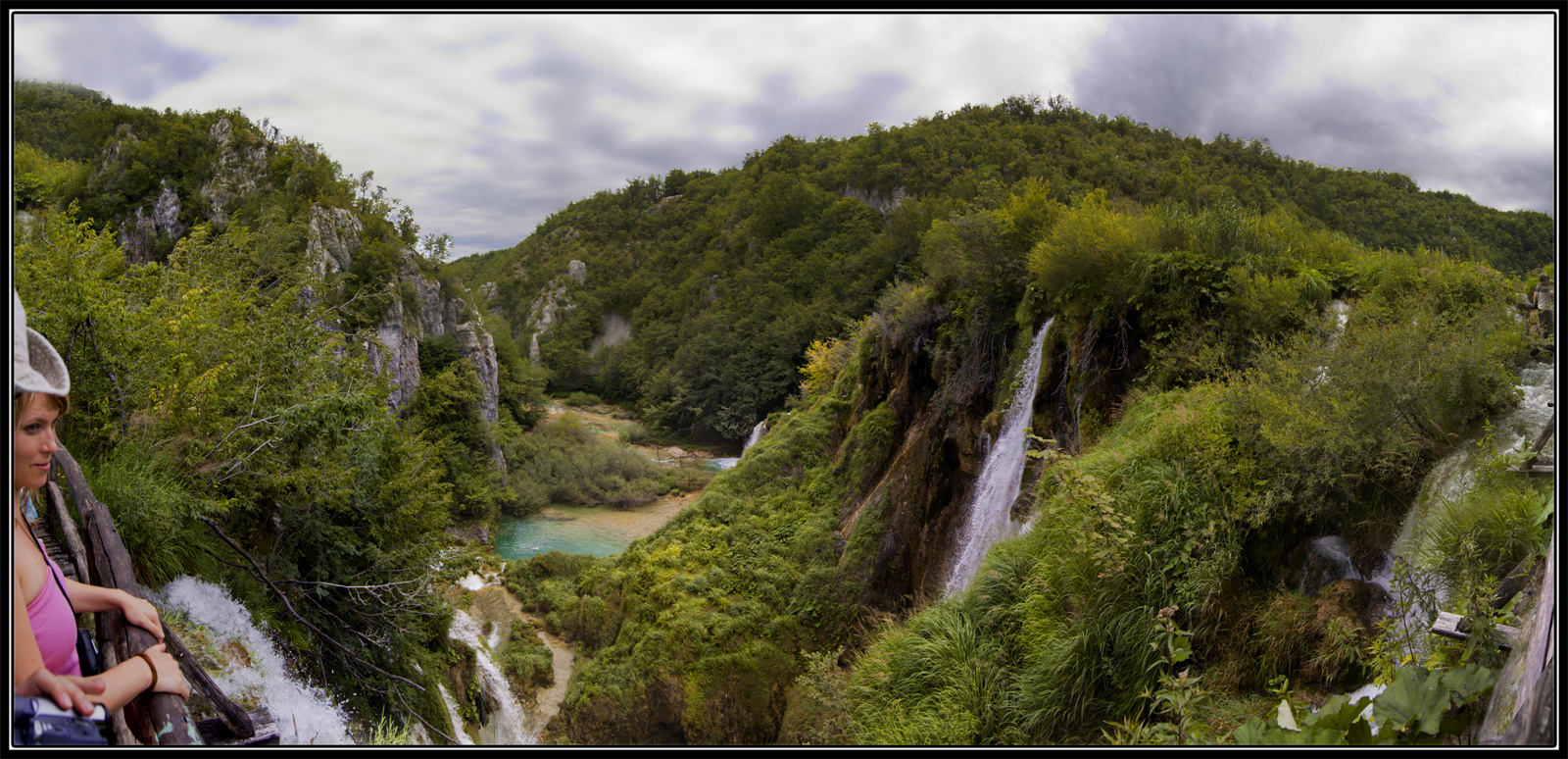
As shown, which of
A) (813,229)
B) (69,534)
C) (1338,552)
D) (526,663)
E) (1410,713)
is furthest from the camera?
(813,229)

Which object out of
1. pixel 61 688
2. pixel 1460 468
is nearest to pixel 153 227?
pixel 61 688

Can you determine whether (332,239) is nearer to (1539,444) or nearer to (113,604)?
(113,604)

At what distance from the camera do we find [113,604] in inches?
78.4

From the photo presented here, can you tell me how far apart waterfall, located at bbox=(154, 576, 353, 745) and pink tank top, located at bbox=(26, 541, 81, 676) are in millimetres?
2699

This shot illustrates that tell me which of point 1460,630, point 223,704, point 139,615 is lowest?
point 223,704

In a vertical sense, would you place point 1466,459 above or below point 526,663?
above

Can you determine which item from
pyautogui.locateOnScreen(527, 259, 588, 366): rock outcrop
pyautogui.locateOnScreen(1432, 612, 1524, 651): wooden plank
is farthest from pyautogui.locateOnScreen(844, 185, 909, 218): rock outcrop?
pyautogui.locateOnScreen(1432, 612, 1524, 651): wooden plank

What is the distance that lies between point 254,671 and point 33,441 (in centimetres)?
354

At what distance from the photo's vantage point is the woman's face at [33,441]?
1.76m

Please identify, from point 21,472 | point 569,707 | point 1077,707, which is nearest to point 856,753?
point 21,472

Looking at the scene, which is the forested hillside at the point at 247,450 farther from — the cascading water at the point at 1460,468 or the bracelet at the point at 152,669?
the cascading water at the point at 1460,468

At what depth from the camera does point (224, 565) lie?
5445 mm

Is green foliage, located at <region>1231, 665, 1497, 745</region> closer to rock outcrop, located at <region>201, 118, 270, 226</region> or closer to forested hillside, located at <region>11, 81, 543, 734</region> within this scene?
forested hillside, located at <region>11, 81, 543, 734</region>

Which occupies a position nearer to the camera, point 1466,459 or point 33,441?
point 33,441
